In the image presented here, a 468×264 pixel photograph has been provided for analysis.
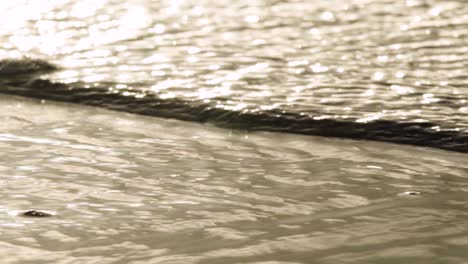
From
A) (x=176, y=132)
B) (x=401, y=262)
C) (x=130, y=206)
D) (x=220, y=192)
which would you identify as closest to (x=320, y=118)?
(x=176, y=132)

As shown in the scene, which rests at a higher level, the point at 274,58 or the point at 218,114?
the point at 274,58

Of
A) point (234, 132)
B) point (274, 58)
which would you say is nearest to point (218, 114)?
point (234, 132)

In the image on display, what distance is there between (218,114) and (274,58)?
0.39 meters

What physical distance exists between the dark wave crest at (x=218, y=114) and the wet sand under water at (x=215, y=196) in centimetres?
4

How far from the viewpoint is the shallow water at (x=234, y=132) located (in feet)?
4.14

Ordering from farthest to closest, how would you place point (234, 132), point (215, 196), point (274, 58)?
point (274, 58) → point (234, 132) → point (215, 196)

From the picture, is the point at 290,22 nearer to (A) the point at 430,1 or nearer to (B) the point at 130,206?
(A) the point at 430,1

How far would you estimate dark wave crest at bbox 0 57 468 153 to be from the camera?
1.76 meters

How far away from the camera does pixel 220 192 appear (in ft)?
4.80

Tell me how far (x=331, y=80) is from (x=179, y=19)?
27.1 inches

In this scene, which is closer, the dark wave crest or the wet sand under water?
the wet sand under water

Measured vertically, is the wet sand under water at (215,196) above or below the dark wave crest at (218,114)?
below

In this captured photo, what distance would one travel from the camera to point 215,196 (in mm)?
1443

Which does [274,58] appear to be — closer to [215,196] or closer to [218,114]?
[218,114]
